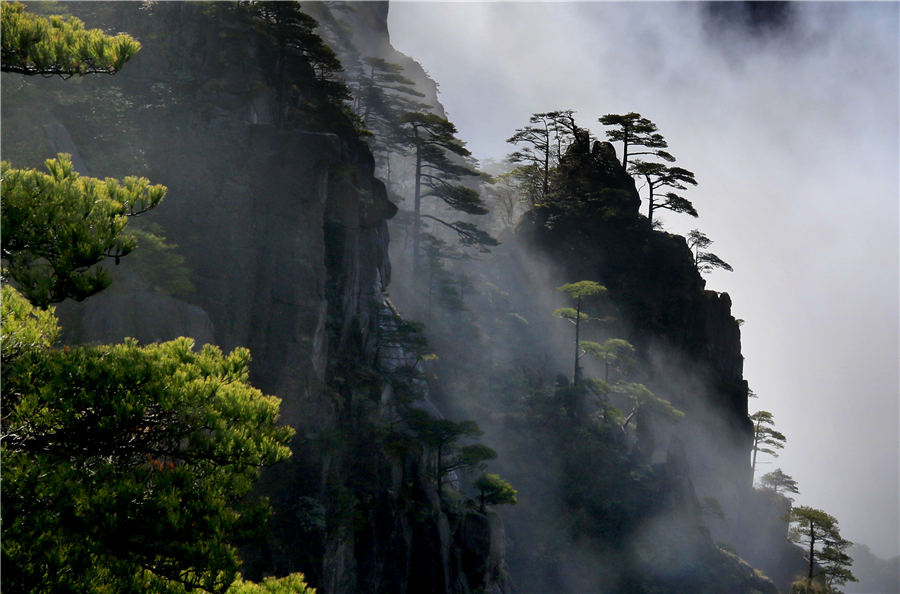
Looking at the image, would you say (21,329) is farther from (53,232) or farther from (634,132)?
(634,132)

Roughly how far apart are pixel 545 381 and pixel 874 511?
156 m

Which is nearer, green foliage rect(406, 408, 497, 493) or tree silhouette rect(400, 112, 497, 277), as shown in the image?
green foliage rect(406, 408, 497, 493)

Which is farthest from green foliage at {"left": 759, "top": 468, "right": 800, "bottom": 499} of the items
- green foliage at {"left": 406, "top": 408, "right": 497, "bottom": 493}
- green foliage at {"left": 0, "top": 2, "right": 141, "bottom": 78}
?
green foliage at {"left": 0, "top": 2, "right": 141, "bottom": 78}

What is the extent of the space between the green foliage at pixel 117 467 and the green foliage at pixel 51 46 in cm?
191

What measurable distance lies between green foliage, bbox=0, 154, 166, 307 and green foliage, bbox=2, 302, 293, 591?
32cm

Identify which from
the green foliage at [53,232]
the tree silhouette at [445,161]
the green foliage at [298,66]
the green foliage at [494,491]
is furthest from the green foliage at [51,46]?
the tree silhouette at [445,161]

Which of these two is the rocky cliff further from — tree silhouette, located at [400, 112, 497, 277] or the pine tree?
tree silhouette, located at [400, 112, 497, 277]

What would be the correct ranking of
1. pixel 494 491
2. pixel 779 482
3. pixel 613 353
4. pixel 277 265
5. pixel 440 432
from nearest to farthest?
pixel 277 265 → pixel 440 432 → pixel 494 491 → pixel 613 353 → pixel 779 482

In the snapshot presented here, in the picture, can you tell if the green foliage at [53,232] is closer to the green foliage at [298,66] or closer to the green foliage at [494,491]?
the green foliage at [298,66]

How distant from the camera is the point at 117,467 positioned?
Answer: 418 centimetres

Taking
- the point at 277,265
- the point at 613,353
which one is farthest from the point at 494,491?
the point at 613,353

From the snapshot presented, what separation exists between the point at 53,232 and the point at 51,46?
4.97 ft

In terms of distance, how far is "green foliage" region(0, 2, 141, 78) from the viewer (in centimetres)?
386

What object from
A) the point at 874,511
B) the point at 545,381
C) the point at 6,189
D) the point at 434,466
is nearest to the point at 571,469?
the point at 545,381
